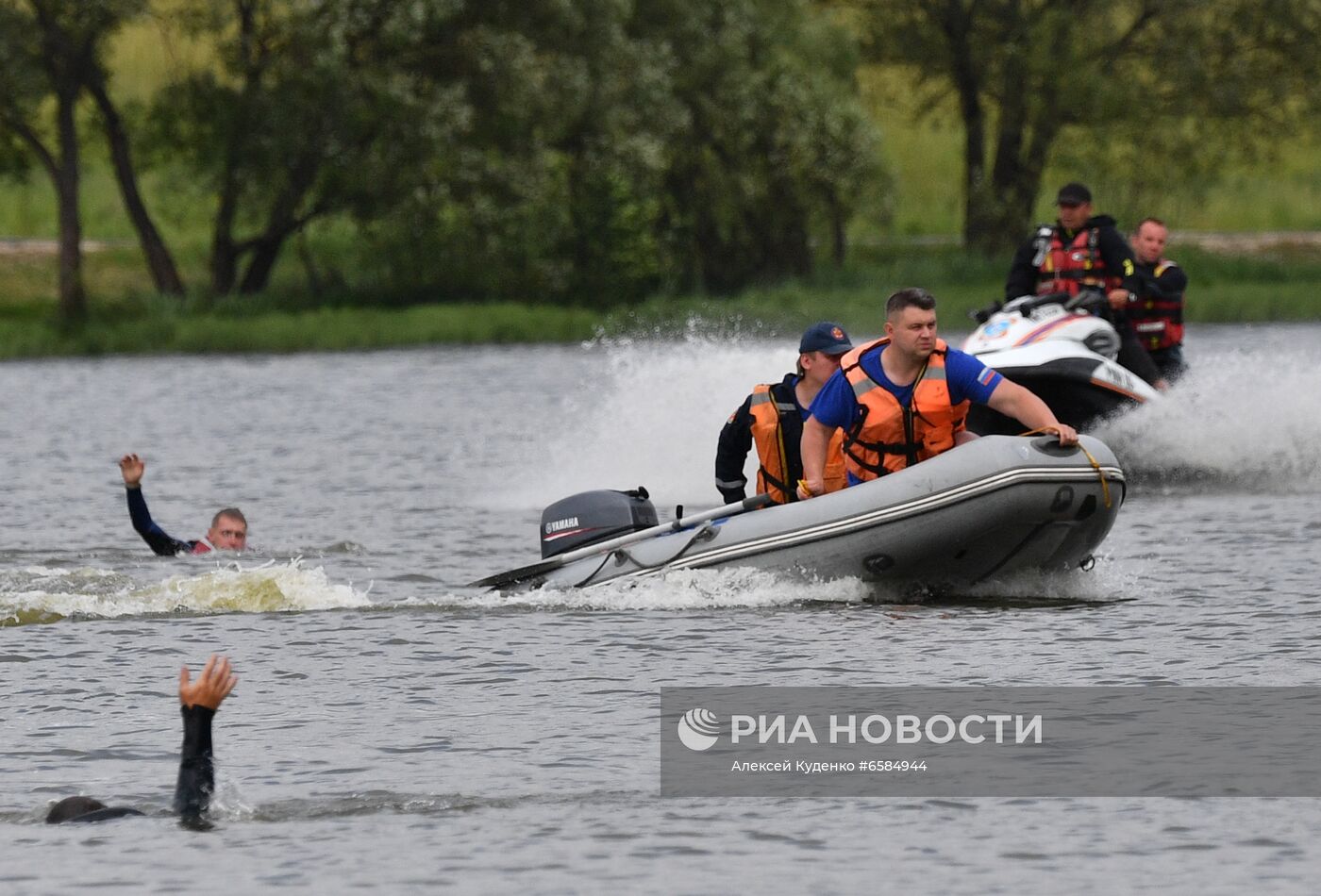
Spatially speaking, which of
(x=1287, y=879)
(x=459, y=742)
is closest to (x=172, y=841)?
(x=459, y=742)

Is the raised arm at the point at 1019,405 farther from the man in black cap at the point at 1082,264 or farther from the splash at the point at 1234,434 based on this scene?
the splash at the point at 1234,434

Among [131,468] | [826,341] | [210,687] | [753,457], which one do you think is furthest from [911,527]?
[753,457]

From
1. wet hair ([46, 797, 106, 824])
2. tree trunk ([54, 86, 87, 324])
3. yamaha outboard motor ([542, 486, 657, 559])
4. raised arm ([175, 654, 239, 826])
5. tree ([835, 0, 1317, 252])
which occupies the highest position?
tree ([835, 0, 1317, 252])

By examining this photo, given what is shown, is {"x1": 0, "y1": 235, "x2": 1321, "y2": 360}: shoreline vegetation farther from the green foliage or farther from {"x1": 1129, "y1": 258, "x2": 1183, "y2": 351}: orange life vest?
{"x1": 1129, "y1": 258, "x2": 1183, "y2": 351}: orange life vest

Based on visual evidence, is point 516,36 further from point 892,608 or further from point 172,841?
point 172,841

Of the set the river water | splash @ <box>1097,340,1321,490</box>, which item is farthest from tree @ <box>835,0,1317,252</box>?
splash @ <box>1097,340,1321,490</box>

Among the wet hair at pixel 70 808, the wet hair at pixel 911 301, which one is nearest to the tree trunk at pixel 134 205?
the wet hair at pixel 911 301

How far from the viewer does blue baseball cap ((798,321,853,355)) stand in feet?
37.3

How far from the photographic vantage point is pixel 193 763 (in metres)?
7.48

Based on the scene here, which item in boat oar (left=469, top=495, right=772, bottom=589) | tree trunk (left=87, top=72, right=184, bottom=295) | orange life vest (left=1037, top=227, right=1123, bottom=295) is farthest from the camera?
tree trunk (left=87, top=72, right=184, bottom=295)

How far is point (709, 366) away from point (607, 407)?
90 centimetres

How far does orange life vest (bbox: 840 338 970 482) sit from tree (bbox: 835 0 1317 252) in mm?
31002

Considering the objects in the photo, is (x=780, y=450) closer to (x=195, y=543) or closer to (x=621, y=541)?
(x=621, y=541)

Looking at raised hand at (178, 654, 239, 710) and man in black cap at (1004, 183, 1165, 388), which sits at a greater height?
man in black cap at (1004, 183, 1165, 388)
